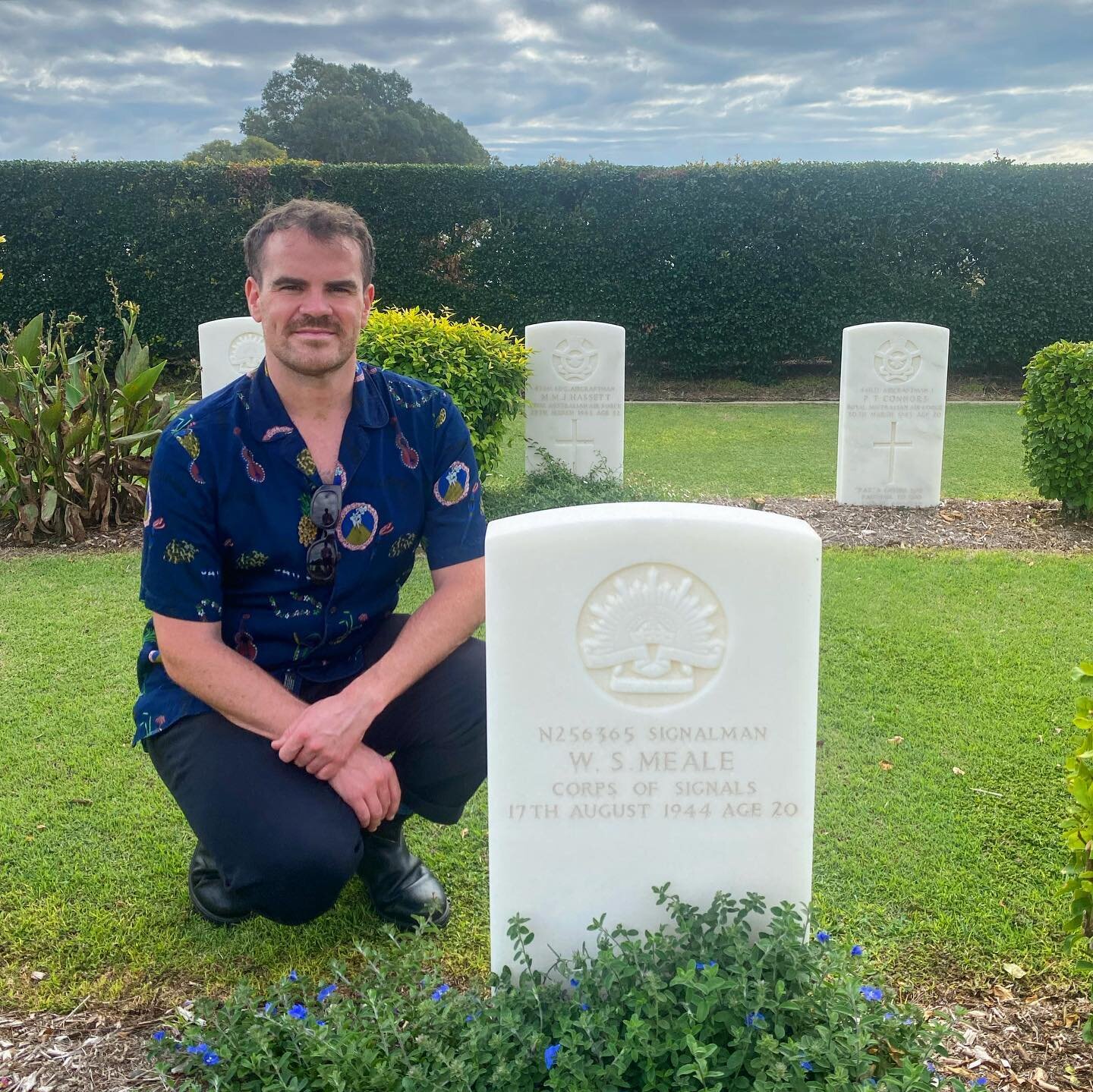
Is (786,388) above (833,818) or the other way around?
above

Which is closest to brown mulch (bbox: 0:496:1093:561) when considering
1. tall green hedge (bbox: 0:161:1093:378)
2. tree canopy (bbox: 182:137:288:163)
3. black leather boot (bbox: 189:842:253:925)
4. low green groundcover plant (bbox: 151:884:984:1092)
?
black leather boot (bbox: 189:842:253:925)

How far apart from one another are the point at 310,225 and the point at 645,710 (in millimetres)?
1416

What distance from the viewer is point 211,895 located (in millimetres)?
2561

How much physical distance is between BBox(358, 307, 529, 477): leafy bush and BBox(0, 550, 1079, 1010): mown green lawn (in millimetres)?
2411

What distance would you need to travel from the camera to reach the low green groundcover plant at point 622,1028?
1669 mm

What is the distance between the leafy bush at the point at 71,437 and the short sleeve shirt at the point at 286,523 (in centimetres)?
410

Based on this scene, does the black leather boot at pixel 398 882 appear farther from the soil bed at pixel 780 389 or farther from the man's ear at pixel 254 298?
the soil bed at pixel 780 389

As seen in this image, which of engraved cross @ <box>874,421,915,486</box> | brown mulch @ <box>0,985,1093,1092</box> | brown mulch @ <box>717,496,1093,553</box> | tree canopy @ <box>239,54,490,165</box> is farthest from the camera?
tree canopy @ <box>239,54,490,165</box>

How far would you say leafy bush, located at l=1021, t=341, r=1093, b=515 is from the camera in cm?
661

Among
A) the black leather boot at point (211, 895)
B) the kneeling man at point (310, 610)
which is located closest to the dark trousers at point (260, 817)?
the kneeling man at point (310, 610)

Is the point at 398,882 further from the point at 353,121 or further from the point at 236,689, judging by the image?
the point at 353,121

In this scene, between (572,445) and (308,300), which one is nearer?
Result: (308,300)

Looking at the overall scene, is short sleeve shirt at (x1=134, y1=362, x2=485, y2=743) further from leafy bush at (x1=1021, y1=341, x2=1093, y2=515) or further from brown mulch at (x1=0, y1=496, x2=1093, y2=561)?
leafy bush at (x1=1021, y1=341, x2=1093, y2=515)

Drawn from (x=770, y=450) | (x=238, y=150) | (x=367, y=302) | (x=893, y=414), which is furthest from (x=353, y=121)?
(x=367, y=302)
